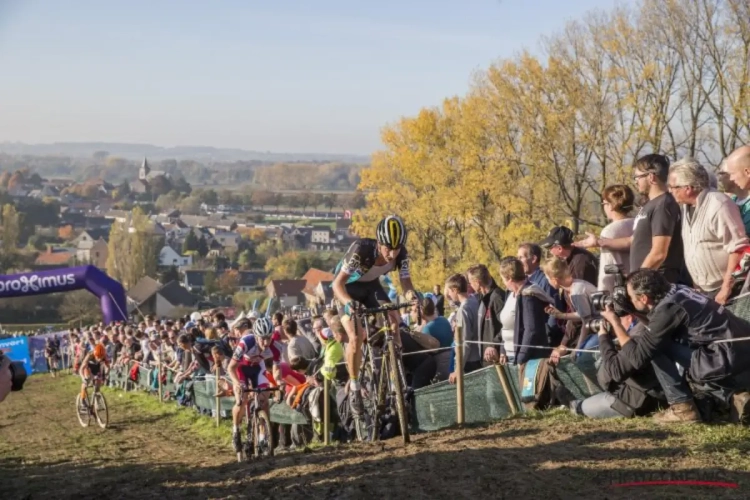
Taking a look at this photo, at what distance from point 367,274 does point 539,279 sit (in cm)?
202

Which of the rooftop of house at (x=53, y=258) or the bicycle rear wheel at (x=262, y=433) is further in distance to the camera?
the rooftop of house at (x=53, y=258)

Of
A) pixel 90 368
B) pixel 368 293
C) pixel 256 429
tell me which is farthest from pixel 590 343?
pixel 90 368

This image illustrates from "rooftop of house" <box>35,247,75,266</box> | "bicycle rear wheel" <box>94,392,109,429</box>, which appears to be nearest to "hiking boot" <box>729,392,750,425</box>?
"bicycle rear wheel" <box>94,392,109,429</box>

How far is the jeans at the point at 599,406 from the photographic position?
8.60 metres

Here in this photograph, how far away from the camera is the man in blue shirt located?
960 cm

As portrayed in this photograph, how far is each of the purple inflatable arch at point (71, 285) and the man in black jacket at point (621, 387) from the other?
3188 cm

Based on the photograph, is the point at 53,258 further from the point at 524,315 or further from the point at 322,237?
the point at 524,315

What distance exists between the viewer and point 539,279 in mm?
9961

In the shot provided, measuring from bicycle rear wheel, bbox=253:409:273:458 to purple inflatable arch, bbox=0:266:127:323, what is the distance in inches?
1063

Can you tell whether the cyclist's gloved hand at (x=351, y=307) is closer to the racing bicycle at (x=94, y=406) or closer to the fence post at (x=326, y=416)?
the fence post at (x=326, y=416)

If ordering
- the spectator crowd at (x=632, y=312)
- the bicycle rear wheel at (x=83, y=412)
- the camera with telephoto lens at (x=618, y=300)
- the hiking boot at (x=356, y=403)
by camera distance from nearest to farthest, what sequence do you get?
the spectator crowd at (x=632, y=312) → the camera with telephoto lens at (x=618, y=300) → the hiking boot at (x=356, y=403) → the bicycle rear wheel at (x=83, y=412)

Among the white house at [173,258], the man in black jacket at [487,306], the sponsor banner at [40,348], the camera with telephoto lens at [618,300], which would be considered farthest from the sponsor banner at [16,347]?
the white house at [173,258]

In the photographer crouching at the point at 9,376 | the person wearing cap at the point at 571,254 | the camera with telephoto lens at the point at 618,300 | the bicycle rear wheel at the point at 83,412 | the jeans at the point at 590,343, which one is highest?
the person wearing cap at the point at 571,254

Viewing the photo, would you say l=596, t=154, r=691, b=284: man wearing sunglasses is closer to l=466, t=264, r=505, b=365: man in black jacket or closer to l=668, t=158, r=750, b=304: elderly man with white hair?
l=668, t=158, r=750, b=304: elderly man with white hair
